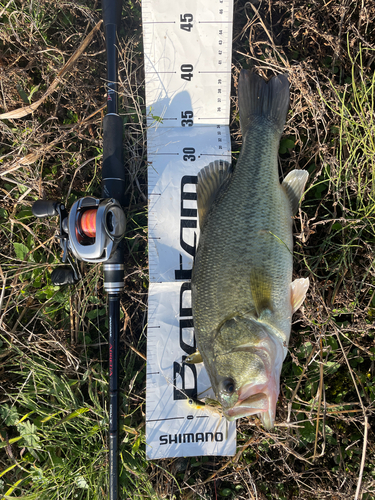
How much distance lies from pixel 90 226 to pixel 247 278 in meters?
1.05

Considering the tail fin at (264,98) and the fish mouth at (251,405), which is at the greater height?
the tail fin at (264,98)

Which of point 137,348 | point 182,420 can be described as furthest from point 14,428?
point 182,420

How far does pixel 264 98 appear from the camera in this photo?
2.23m

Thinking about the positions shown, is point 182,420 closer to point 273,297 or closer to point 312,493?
point 312,493

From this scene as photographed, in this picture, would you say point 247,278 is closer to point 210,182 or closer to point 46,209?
point 210,182

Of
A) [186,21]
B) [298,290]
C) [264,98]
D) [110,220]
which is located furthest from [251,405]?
[186,21]

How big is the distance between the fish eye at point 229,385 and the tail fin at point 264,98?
165 cm

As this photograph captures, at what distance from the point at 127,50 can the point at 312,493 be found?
Result: 373 cm

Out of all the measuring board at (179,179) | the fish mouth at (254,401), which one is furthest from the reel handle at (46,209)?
the fish mouth at (254,401)

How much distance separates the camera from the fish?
1.74 m

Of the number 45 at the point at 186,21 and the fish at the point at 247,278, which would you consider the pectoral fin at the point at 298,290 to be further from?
the number 45 at the point at 186,21

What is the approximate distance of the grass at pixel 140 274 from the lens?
2.33 metres

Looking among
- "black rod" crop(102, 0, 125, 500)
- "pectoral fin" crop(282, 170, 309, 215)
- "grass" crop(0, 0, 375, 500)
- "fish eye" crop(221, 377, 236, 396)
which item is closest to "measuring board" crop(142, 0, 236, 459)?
"grass" crop(0, 0, 375, 500)

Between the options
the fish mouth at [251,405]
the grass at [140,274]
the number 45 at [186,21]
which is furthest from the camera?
the number 45 at [186,21]
